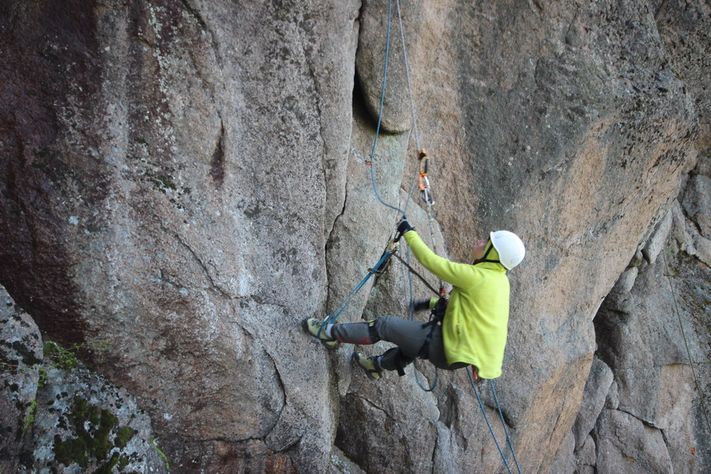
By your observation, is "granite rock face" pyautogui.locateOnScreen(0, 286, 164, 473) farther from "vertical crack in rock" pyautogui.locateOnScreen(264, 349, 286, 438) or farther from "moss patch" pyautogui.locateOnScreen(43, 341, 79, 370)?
"vertical crack in rock" pyautogui.locateOnScreen(264, 349, 286, 438)

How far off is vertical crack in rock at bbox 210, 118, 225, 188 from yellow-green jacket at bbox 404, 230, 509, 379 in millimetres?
1715

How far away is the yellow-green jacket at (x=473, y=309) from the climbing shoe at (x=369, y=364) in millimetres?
1123

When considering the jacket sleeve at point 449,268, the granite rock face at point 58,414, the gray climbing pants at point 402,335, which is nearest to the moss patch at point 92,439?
the granite rock face at point 58,414

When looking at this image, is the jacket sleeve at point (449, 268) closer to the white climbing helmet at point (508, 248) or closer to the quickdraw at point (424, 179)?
the white climbing helmet at point (508, 248)

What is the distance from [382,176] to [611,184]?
10.6ft

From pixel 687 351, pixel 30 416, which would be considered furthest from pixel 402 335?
pixel 687 351

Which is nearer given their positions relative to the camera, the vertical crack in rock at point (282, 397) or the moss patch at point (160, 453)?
the moss patch at point (160, 453)

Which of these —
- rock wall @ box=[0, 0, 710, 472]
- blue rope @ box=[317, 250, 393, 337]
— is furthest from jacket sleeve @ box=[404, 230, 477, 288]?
rock wall @ box=[0, 0, 710, 472]

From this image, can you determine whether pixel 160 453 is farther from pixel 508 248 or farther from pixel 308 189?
pixel 508 248

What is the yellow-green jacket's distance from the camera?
4.68 meters

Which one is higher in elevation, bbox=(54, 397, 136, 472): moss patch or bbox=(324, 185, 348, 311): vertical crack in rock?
bbox=(324, 185, 348, 311): vertical crack in rock

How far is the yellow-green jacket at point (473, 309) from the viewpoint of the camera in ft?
15.4

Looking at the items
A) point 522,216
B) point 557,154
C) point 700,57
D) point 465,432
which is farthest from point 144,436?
point 700,57

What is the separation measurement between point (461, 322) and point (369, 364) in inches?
56.3
